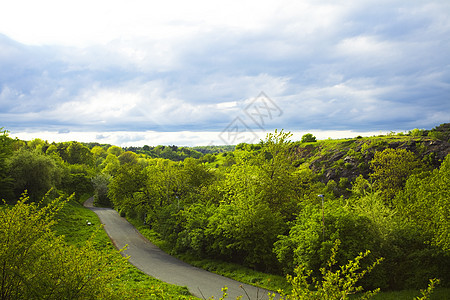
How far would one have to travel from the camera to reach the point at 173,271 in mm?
21875

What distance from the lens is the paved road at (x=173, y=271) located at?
17.5 meters

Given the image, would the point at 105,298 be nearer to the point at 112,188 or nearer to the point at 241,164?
the point at 241,164

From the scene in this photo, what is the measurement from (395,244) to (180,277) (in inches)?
591

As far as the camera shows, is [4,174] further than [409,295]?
Yes

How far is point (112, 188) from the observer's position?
3950 centimetres

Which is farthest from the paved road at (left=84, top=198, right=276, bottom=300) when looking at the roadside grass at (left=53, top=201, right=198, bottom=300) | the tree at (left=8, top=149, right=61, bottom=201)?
the tree at (left=8, top=149, right=61, bottom=201)

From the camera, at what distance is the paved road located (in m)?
17.5

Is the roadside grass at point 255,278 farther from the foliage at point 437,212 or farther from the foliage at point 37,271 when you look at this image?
the foliage at point 37,271

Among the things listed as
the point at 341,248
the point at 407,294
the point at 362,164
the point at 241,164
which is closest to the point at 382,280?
the point at 407,294

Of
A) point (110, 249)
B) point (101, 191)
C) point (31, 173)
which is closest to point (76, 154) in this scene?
point (101, 191)

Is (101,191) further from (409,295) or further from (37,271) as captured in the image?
(409,295)

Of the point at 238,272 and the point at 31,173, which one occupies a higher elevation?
the point at 31,173

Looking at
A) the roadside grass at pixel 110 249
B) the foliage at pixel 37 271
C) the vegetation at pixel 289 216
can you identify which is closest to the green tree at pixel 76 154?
the vegetation at pixel 289 216

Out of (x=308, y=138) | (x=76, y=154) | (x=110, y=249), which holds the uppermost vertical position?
(x=308, y=138)
